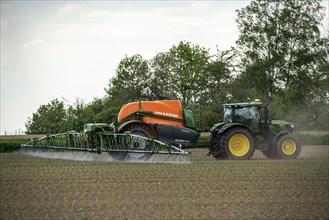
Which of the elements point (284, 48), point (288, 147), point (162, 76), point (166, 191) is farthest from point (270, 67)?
point (166, 191)

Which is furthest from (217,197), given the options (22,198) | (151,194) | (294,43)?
(294,43)

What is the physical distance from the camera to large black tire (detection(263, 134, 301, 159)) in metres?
21.9

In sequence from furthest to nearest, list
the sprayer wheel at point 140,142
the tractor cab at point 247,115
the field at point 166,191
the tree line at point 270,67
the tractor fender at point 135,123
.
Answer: the tree line at point 270,67 → the tractor fender at point 135,123 → the tractor cab at point 247,115 → the sprayer wheel at point 140,142 → the field at point 166,191

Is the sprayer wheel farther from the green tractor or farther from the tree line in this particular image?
the tree line

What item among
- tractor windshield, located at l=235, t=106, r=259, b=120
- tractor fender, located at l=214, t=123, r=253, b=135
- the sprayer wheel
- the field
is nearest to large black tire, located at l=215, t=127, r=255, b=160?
tractor fender, located at l=214, t=123, r=253, b=135

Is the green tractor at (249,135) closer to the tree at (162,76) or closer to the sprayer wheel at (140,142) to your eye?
the sprayer wheel at (140,142)

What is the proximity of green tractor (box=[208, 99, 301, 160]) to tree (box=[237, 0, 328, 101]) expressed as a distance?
2768 cm

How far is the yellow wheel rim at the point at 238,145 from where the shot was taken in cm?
2141

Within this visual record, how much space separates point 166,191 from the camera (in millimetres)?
13641

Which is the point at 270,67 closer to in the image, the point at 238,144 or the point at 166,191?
the point at 238,144

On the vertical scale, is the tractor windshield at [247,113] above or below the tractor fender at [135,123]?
above

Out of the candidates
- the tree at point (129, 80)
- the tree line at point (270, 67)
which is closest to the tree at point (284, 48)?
the tree line at point (270, 67)

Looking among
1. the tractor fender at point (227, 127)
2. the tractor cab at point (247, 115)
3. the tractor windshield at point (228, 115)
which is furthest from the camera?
the tractor windshield at point (228, 115)

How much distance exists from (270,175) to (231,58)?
34.8 metres
